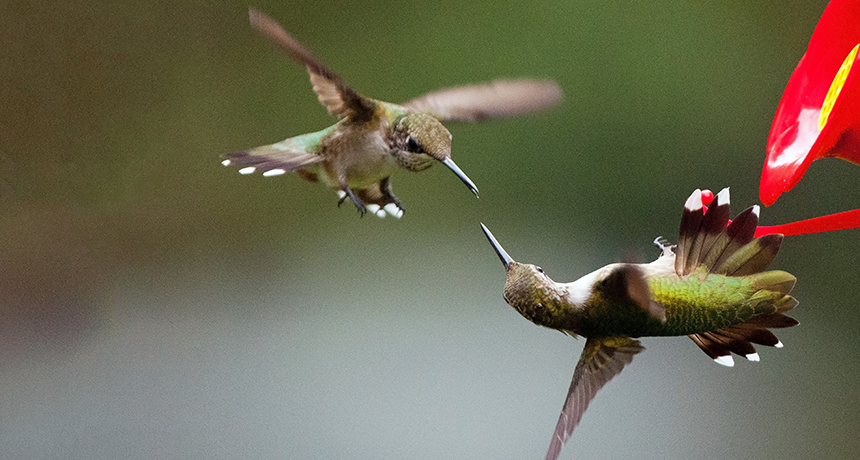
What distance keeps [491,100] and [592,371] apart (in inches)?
14.8

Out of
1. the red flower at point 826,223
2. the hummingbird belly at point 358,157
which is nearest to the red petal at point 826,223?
the red flower at point 826,223

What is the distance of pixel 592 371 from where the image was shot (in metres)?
0.80

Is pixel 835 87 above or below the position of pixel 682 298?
above

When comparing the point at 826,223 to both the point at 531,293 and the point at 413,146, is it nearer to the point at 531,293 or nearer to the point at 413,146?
the point at 531,293

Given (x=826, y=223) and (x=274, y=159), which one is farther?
(x=274, y=159)

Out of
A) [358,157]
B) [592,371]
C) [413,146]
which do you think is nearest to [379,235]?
[358,157]

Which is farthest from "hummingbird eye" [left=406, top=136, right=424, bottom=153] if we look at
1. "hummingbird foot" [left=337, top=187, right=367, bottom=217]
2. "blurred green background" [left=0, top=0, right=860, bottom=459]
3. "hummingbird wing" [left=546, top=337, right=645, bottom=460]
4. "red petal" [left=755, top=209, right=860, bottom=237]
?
"blurred green background" [left=0, top=0, right=860, bottom=459]

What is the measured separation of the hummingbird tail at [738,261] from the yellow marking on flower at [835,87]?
0.52ft

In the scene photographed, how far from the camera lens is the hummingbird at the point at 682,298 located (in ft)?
2.26

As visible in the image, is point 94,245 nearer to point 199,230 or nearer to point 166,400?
point 199,230

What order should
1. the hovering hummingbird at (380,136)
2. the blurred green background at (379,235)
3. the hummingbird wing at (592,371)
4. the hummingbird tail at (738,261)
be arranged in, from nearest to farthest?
the hummingbird tail at (738,261) < the hummingbird wing at (592,371) < the hovering hummingbird at (380,136) < the blurred green background at (379,235)

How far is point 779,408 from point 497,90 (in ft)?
6.33

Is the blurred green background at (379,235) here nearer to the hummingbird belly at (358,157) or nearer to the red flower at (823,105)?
the hummingbird belly at (358,157)

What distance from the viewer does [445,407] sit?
8.25 ft
